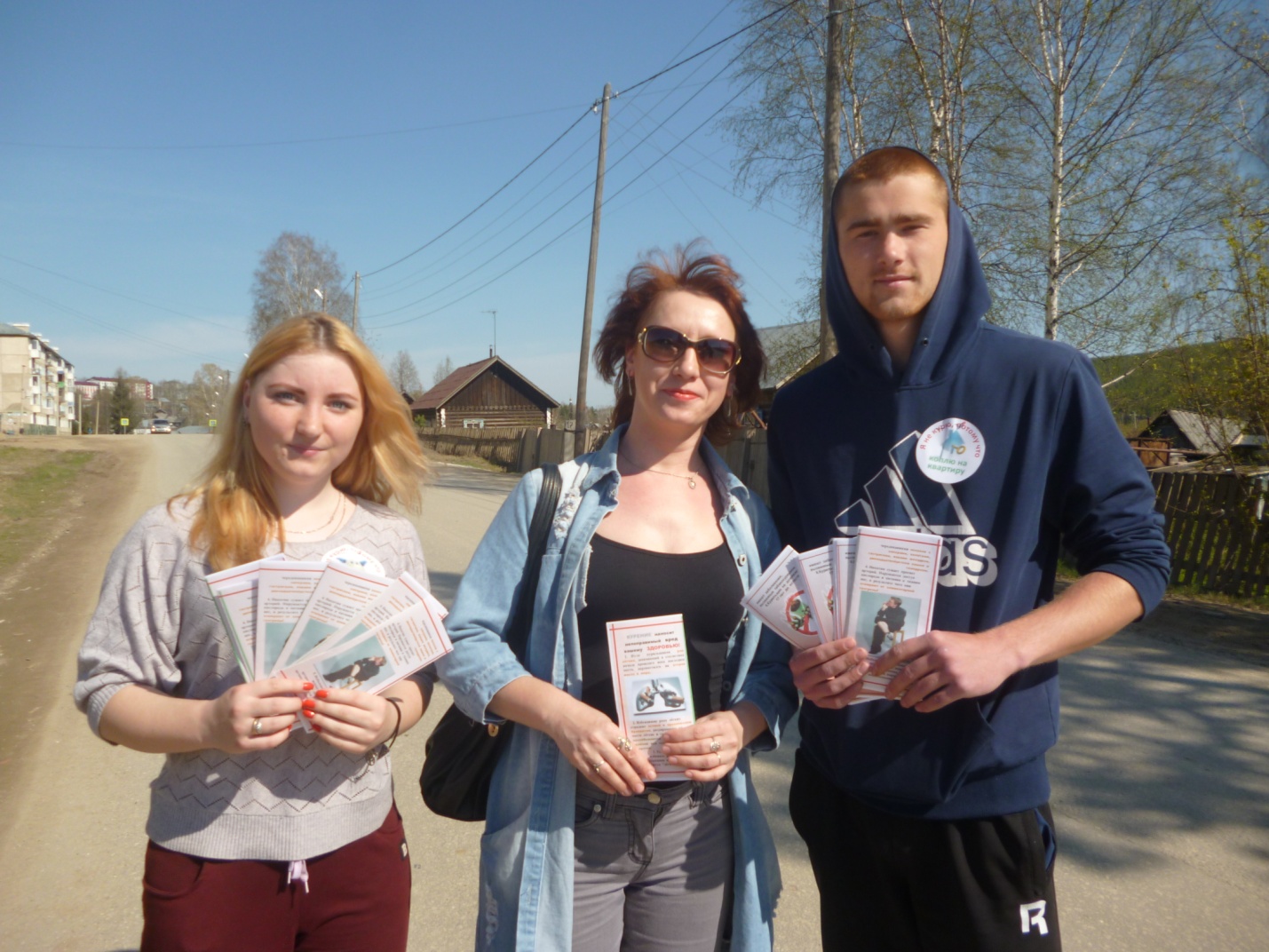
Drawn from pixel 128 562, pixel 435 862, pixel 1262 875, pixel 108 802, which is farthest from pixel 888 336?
pixel 108 802

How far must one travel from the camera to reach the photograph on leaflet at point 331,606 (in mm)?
1663

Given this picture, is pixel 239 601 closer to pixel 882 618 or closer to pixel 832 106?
pixel 882 618

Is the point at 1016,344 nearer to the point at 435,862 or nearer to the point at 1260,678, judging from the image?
the point at 435,862

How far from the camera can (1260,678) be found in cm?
637

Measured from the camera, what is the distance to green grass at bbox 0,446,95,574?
11.6 metres

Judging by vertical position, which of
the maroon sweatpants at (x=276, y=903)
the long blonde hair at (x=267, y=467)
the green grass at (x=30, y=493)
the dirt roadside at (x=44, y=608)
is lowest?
the dirt roadside at (x=44, y=608)

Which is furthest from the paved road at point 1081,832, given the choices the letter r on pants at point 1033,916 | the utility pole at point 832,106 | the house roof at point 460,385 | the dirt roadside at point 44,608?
the house roof at point 460,385

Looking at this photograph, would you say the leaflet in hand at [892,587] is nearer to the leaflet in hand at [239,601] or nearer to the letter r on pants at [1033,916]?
the letter r on pants at [1033,916]

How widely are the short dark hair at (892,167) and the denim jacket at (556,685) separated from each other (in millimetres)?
827

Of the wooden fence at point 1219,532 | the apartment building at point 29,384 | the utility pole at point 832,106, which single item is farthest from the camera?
the apartment building at point 29,384

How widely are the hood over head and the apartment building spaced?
7409 centimetres

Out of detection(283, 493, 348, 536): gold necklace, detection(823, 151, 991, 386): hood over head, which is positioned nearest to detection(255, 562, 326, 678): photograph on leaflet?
detection(283, 493, 348, 536): gold necklace

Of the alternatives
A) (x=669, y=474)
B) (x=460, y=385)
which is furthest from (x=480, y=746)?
(x=460, y=385)

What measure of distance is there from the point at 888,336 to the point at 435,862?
9.75ft
